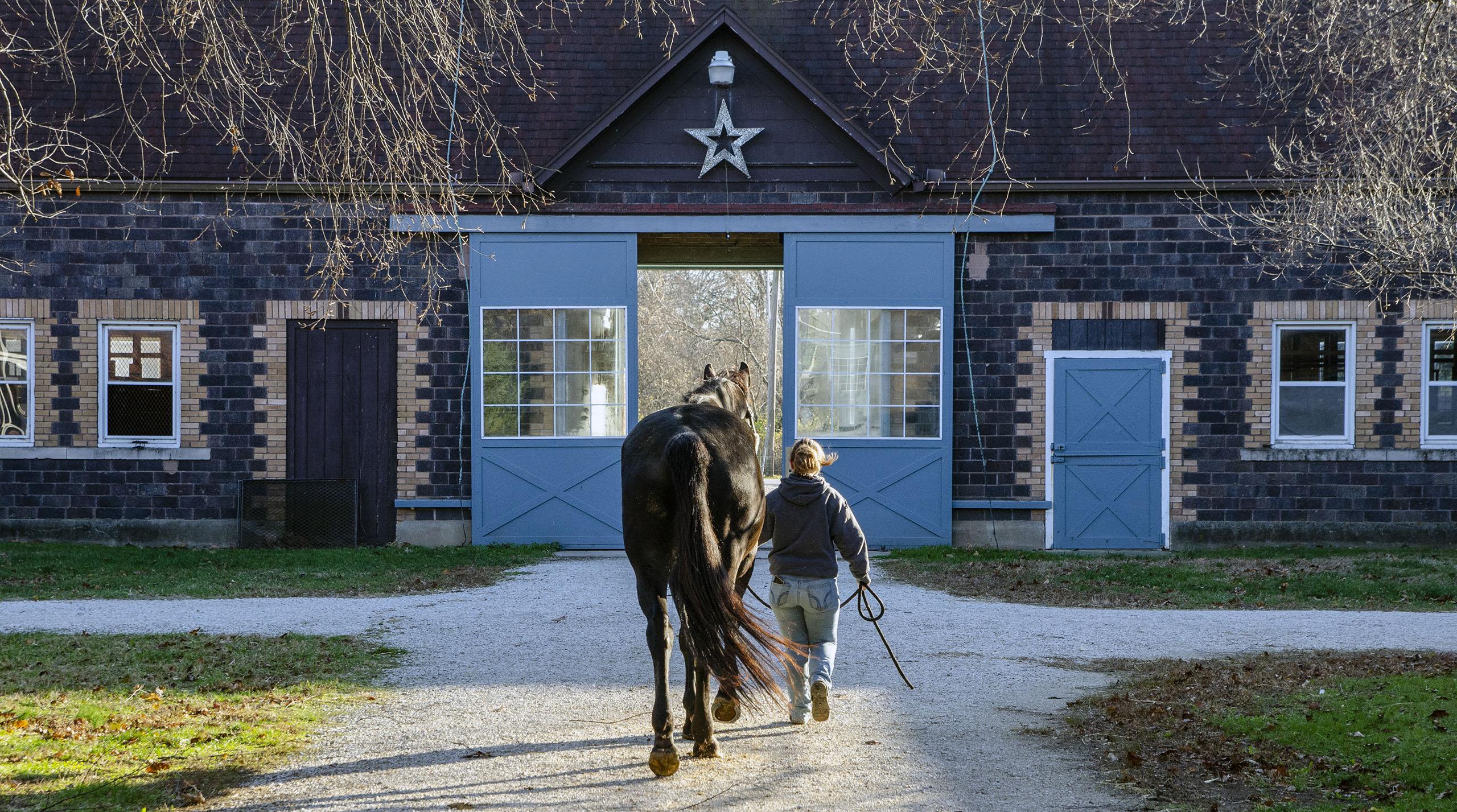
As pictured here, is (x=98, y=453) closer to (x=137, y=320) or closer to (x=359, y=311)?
(x=137, y=320)

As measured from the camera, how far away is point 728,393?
7.07 metres

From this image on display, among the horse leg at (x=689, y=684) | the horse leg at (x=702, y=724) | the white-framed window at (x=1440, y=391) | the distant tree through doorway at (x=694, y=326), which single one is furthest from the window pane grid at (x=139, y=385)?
the distant tree through doorway at (x=694, y=326)

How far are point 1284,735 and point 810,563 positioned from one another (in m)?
2.45

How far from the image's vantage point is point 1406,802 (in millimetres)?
5035

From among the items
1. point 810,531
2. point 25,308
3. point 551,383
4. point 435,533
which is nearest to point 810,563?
point 810,531

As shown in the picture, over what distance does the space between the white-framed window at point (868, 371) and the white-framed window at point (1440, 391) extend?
19.8 ft

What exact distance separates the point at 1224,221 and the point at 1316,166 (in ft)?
6.95

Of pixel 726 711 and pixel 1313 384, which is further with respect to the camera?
pixel 1313 384

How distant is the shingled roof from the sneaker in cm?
978

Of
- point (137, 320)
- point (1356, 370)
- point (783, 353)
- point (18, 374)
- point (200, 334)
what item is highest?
point (137, 320)

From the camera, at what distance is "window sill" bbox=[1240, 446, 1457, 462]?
15.2 metres

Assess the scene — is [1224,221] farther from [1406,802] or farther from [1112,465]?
[1406,802]

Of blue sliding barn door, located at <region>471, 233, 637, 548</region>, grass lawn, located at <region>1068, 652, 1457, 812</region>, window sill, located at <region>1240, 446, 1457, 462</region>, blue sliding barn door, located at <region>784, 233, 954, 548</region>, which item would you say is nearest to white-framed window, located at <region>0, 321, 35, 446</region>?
blue sliding barn door, located at <region>471, 233, 637, 548</region>

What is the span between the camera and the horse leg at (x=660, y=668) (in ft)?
17.5
